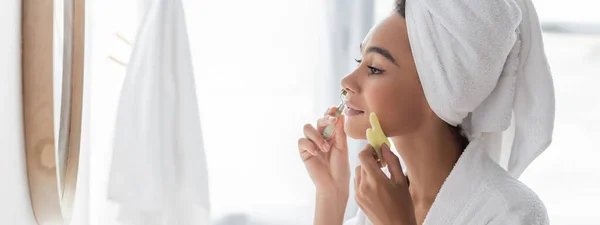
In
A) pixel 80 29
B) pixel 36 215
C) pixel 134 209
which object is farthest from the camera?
pixel 134 209

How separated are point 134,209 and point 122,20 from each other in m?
0.61

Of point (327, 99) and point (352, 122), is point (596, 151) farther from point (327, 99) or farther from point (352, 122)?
point (352, 122)

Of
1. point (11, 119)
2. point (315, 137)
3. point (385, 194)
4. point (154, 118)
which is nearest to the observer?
point (11, 119)

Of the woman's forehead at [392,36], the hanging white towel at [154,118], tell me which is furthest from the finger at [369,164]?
the hanging white towel at [154,118]

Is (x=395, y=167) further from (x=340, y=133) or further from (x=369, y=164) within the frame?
(x=340, y=133)

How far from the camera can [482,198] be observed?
51.0 inches

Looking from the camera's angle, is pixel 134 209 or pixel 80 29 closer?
pixel 80 29

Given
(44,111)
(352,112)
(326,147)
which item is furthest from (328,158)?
(44,111)

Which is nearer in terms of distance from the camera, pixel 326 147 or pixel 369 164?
pixel 369 164

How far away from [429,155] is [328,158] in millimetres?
276

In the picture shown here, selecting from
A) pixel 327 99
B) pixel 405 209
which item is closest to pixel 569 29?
pixel 327 99

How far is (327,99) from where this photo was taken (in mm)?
2217

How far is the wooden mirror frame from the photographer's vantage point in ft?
3.21

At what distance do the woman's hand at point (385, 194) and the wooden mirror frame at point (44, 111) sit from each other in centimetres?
51
